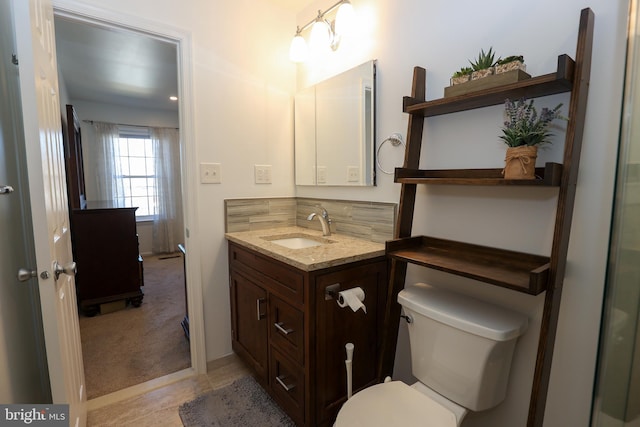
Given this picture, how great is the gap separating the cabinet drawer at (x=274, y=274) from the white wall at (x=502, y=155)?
0.57 metres

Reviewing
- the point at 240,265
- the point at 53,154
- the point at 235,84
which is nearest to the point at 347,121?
the point at 235,84

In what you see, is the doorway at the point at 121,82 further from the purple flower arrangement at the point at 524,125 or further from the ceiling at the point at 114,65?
the purple flower arrangement at the point at 524,125

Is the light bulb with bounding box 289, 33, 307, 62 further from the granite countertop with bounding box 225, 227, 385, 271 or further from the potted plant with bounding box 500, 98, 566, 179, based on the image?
the potted plant with bounding box 500, 98, 566, 179

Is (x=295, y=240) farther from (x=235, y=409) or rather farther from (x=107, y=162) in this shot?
(x=107, y=162)

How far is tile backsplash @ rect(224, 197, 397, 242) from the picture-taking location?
65.9 inches

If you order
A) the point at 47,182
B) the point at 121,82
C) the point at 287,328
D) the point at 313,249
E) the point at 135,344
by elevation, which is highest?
the point at 121,82

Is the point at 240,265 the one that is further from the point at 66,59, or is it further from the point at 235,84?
the point at 66,59

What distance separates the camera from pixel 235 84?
195cm

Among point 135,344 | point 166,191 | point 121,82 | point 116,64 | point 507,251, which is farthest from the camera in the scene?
point 166,191

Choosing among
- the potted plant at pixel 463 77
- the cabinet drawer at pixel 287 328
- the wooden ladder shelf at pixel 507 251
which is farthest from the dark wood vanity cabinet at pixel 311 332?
the potted plant at pixel 463 77

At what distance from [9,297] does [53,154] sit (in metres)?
0.53

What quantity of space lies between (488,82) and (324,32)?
3.62 ft

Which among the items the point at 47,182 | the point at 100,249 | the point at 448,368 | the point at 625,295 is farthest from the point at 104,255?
the point at 625,295

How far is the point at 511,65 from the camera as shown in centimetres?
104
